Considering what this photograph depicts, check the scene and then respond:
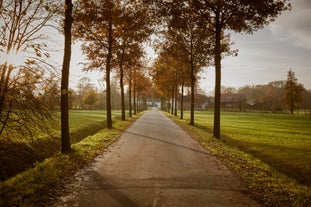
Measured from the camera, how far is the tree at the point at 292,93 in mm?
79250

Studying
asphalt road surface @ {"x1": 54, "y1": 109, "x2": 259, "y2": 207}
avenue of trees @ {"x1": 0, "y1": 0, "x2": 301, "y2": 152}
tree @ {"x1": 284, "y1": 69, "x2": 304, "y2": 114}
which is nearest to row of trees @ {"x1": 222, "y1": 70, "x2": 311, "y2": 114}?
tree @ {"x1": 284, "y1": 69, "x2": 304, "y2": 114}

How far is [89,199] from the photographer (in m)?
5.76

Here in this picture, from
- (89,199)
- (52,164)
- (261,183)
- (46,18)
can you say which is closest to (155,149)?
(52,164)

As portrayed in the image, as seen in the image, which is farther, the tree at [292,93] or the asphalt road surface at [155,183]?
the tree at [292,93]

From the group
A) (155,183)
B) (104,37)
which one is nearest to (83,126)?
(104,37)

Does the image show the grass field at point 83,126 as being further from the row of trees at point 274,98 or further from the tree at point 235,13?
the row of trees at point 274,98

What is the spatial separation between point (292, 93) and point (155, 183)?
281 feet

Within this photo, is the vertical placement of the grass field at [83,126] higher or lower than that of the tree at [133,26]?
lower

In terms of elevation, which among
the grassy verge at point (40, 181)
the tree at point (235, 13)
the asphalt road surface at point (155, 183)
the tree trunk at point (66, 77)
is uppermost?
the tree at point (235, 13)

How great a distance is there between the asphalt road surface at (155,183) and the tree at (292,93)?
8054 centimetres

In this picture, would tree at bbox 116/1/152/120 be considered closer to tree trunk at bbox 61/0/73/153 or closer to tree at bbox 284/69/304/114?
tree trunk at bbox 61/0/73/153

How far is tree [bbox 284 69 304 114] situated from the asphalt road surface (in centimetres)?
8054

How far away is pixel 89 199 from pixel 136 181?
1664mm

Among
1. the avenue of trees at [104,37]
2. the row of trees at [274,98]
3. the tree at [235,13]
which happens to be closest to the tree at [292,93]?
the row of trees at [274,98]
